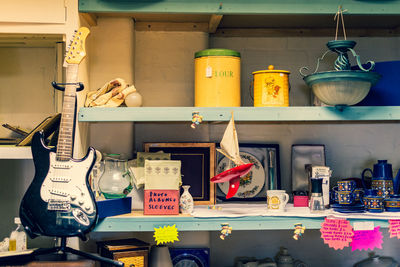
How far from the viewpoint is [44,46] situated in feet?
9.50

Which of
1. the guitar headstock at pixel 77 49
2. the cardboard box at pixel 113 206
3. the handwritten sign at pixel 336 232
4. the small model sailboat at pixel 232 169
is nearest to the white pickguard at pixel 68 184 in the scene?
the cardboard box at pixel 113 206

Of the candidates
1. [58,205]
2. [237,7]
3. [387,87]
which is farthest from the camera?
[387,87]

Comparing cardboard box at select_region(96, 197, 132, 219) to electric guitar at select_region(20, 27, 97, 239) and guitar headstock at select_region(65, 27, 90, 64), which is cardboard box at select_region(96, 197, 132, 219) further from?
guitar headstock at select_region(65, 27, 90, 64)

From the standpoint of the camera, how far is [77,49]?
7.60 ft

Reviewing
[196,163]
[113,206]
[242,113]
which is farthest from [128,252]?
[242,113]

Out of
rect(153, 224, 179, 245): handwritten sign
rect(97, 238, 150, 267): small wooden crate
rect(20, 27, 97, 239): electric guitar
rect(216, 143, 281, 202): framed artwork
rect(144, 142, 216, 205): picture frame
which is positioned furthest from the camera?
rect(216, 143, 281, 202): framed artwork

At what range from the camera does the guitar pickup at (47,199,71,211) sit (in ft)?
7.25

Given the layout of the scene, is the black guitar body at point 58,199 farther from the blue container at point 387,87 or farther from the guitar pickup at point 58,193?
the blue container at point 387,87

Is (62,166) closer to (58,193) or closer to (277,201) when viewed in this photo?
(58,193)

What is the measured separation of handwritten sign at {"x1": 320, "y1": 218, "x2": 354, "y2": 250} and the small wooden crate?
0.88 metres

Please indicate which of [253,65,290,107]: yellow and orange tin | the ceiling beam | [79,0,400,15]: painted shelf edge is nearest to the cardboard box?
[253,65,290,107]: yellow and orange tin

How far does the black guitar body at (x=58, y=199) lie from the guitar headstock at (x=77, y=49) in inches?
14.9

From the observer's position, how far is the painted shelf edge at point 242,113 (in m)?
2.37

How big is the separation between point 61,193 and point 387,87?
171 centimetres
